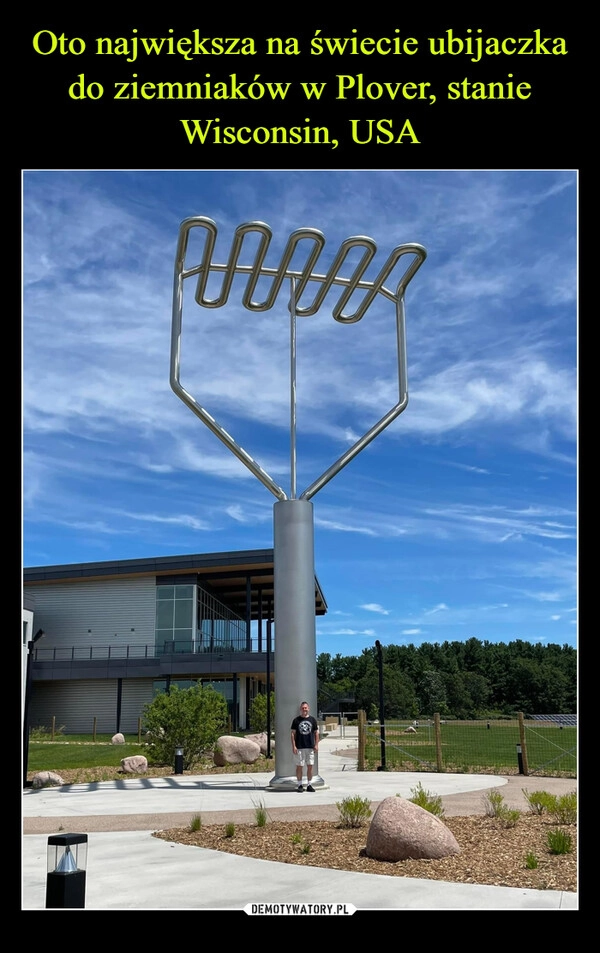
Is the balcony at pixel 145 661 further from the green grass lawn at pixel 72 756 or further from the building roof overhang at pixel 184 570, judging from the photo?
the green grass lawn at pixel 72 756

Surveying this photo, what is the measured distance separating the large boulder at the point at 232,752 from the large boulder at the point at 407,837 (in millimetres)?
14232

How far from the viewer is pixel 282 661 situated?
14.9 m

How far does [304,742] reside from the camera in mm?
14000

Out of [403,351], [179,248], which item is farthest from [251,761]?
[179,248]

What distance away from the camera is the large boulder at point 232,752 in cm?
2127

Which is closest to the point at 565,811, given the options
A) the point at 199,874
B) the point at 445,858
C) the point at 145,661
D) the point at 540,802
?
the point at 540,802

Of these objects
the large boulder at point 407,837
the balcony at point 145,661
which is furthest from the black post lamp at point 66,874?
the balcony at point 145,661

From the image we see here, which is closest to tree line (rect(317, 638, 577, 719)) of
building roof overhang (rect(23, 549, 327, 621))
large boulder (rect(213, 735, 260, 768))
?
building roof overhang (rect(23, 549, 327, 621))

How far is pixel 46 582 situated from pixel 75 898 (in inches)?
1689

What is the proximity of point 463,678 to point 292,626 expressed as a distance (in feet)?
313

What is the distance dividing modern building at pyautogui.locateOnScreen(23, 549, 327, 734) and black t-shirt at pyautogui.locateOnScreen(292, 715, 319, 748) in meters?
26.9

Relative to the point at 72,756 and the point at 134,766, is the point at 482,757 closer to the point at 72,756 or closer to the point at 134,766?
the point at 134,766
